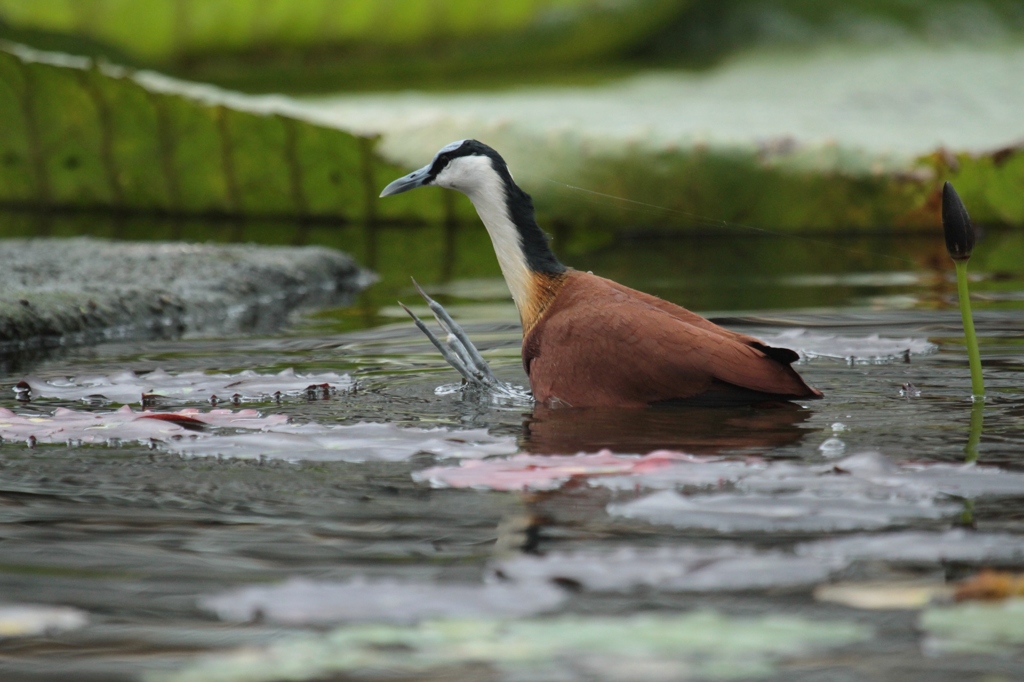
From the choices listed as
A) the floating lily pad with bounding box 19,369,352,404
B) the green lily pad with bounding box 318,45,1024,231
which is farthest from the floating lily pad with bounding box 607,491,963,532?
the green lily pad with bounding box 318,45,1024,231

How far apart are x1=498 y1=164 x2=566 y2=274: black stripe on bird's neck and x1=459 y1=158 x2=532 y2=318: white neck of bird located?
0.04ft

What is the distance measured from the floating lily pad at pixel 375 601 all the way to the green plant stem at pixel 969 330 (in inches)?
53.1

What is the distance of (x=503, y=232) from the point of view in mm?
3637

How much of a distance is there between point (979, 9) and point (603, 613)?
27.2 feet

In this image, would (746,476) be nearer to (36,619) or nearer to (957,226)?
(957,226)

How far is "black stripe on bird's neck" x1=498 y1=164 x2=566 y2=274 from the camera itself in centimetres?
357

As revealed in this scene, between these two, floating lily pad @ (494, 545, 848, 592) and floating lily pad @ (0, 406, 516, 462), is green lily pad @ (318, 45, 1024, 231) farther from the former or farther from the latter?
floating lily pad @ (494, 545, 848, 592)

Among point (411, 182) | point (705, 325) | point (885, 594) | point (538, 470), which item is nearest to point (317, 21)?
point (411, 182)

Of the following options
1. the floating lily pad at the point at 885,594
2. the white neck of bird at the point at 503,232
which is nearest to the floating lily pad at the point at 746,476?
the floating lily pad at the point at 885,594

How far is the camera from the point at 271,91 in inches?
326

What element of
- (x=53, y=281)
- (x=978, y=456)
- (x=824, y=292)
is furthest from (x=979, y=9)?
(x=978, y=456)

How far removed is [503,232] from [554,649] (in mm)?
2219

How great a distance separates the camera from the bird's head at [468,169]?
11.9 ft

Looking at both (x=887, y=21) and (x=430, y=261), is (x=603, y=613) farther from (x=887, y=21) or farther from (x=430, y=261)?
(x=887, y=21)
